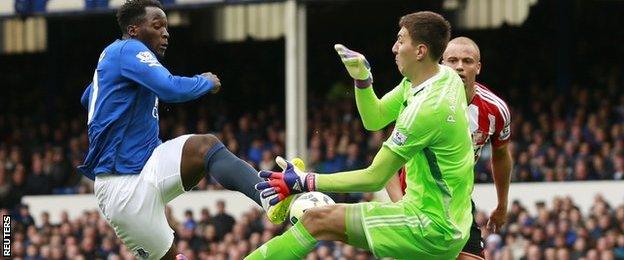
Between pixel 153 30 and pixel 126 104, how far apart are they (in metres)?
0.47

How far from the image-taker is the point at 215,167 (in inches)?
313

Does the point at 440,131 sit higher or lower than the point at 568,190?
higher

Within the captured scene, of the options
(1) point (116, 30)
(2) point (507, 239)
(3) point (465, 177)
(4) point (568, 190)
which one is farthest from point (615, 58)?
(3) point (465, 177)

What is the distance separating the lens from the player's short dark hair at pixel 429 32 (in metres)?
7.19

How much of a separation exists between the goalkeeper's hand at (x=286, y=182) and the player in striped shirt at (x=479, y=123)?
4.19 ft

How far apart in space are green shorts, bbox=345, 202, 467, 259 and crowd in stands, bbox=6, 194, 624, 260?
7.53 meters

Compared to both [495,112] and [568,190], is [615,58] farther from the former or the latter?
[495,112]

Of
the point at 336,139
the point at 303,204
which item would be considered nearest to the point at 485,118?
the point at 303,204

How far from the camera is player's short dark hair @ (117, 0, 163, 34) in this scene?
8.13 m

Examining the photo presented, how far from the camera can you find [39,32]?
2544 centimetres

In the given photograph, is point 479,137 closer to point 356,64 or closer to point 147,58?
point 356,64

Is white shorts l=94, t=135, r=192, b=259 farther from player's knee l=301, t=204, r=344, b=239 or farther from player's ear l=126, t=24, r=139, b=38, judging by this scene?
player's knee l=301, t=204, r=344, b=239

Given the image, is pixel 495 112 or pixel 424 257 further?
pixel 495 112

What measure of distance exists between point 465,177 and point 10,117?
56.9ft
